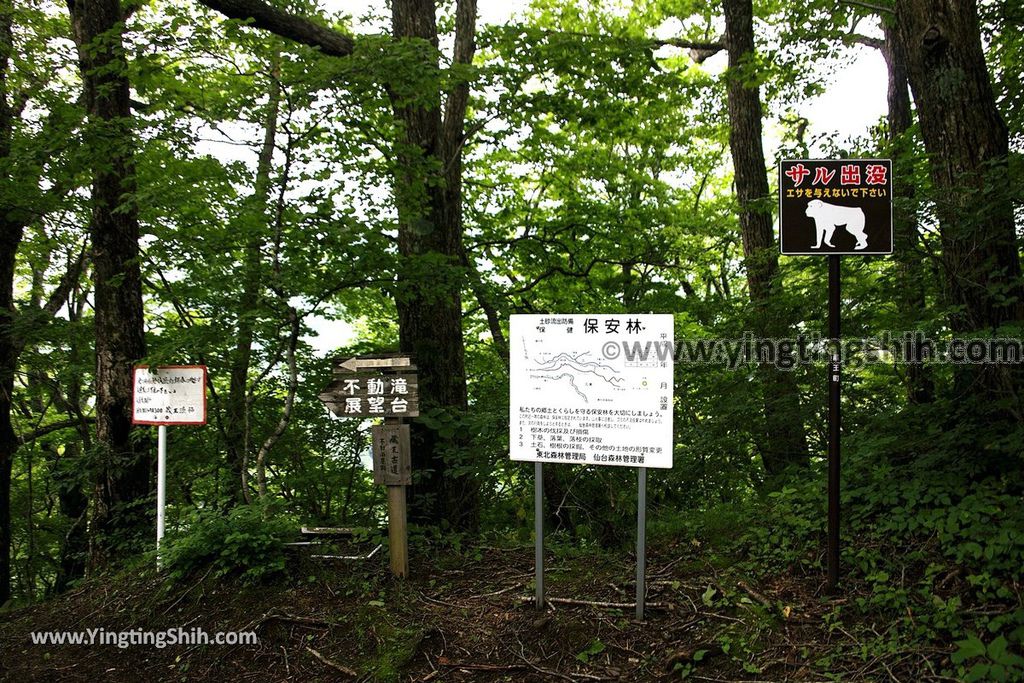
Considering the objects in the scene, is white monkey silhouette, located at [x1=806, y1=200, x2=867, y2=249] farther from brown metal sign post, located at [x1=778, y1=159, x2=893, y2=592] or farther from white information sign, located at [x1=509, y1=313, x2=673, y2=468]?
white information sign, located at [x1=509, y1=313, x2=673, y2=468]

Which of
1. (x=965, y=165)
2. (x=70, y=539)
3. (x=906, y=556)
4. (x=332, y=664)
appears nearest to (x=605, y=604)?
(x=332, y=664)

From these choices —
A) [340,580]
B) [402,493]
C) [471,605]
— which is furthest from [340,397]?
[471,605]

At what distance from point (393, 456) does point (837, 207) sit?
3.66 metres

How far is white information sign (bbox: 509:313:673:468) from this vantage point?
175 inches

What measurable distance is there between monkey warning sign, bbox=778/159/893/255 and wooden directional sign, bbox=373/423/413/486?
3131mm

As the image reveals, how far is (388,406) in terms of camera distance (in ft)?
17.2

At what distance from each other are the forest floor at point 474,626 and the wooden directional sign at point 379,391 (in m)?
1.35

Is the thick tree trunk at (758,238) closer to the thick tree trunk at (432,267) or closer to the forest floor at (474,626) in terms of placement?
the forest floor at (474,626)

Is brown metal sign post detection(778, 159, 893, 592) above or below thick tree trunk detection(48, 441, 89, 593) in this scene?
above

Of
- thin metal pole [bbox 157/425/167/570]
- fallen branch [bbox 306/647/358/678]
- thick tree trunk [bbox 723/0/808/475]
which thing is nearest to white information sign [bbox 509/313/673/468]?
fallen branch [bbox 306/647/358/678]

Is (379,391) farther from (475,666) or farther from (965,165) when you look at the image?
(965,165)

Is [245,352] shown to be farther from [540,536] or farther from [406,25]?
[406,25]

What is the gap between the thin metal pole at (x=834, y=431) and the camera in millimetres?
4250

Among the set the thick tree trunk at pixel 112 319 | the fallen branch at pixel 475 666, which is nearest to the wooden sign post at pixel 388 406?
the fallen branch at pixel 475 666
